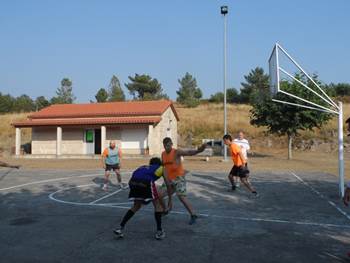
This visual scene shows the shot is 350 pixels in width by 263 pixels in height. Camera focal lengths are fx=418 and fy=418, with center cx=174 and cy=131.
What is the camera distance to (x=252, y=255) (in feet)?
18.9

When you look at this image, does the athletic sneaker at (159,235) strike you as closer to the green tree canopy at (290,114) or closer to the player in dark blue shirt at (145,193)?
the player in dark blue shirt at (145,193)

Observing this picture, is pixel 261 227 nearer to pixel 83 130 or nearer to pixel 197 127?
pixel 83 130

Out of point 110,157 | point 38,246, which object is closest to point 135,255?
point 38,246

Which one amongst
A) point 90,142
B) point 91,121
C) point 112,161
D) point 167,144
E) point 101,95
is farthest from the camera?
point 101,95

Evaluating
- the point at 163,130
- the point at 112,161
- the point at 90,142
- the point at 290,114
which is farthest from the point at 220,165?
the point at 90,142

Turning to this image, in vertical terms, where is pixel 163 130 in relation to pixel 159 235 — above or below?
above

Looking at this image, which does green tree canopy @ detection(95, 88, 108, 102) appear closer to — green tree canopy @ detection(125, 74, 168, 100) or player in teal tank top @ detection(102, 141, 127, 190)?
green tree canopy @ detection(125, 74, 168, 100)

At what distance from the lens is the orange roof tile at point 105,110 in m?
34.5

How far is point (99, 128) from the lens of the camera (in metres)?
34.9

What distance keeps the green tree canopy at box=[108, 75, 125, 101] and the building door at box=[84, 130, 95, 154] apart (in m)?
41.5

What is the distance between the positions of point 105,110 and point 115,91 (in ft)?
144

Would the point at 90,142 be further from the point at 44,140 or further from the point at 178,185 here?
the point at 178,185

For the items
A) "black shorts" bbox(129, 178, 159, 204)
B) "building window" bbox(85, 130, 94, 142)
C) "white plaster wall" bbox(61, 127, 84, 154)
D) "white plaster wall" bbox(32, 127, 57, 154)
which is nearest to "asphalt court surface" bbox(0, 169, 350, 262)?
"black shorts" bbox(129, 178, 159, 204)

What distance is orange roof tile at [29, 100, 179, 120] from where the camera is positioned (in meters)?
34.5
